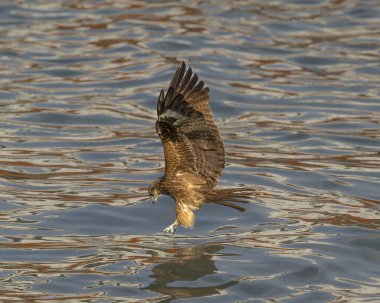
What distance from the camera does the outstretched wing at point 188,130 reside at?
812 cm

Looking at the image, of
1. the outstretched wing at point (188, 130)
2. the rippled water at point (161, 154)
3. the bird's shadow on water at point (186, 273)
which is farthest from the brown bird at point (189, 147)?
the rippled water at point (161, 154)

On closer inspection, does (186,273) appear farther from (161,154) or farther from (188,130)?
(161,154)

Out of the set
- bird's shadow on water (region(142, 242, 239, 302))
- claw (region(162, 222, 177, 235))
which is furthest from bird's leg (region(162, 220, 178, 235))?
bird's shadow on water (region(142, 242, 239, 302))

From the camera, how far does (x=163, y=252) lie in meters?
9.19

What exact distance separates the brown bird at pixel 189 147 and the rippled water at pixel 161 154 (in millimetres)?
562

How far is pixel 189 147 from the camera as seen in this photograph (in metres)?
8.49

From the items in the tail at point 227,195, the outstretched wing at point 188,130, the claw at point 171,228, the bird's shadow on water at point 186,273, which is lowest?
the bird's shadow on water at point 186,273

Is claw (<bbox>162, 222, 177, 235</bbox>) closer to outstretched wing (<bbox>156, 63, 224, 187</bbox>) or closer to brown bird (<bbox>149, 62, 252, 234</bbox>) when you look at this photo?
brown bird (<bbox>149, 62, 252, 234</bbox>)

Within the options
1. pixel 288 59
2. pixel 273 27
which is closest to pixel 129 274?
pixel 288 59

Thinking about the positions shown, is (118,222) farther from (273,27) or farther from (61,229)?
(273,27)

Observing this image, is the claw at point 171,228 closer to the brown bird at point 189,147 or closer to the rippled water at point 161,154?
the brown bird at point 189,147

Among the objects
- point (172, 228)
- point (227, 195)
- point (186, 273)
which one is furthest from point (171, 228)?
point (227, 195)

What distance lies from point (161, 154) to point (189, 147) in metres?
4.10

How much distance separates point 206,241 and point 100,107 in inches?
206
